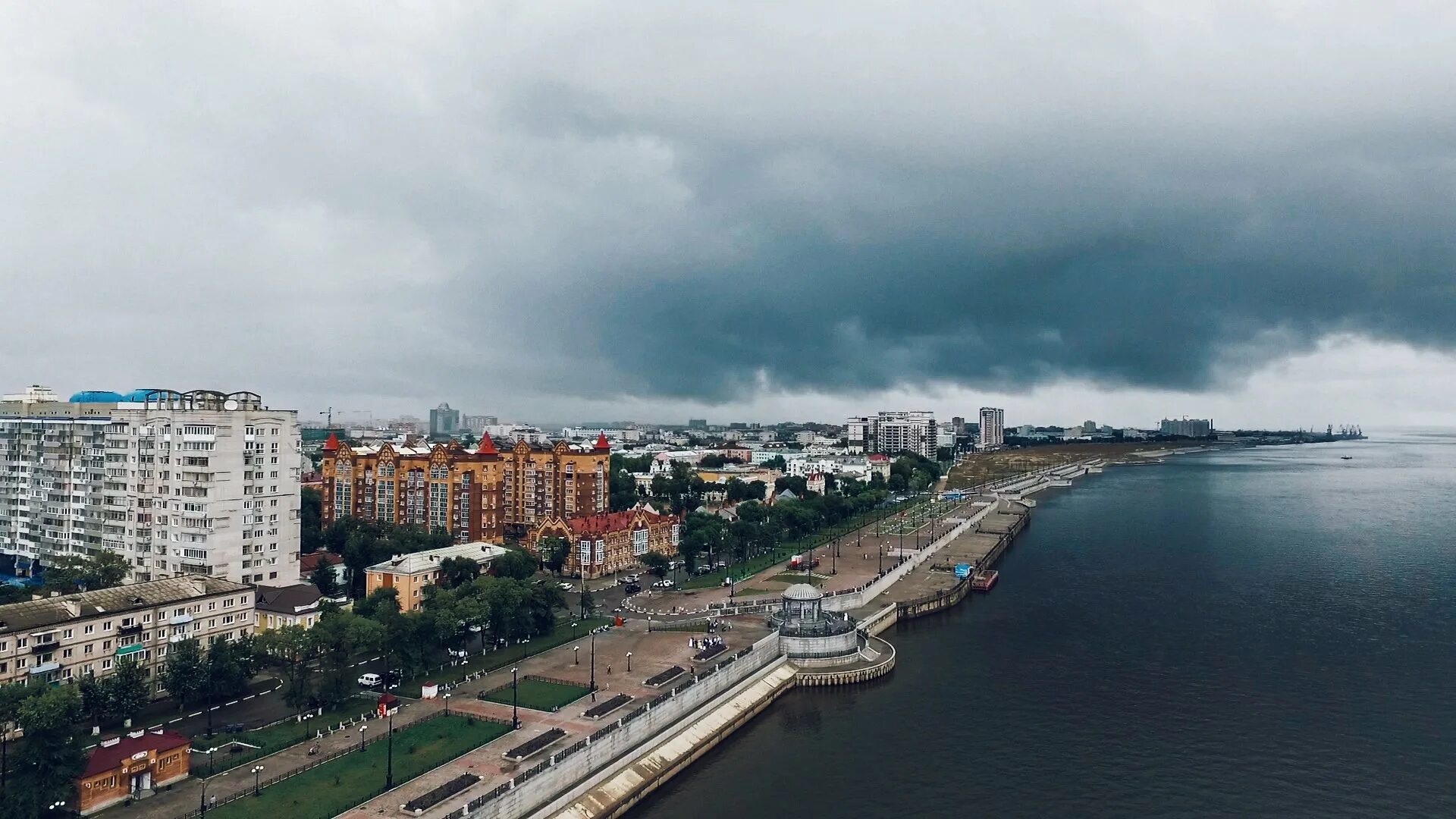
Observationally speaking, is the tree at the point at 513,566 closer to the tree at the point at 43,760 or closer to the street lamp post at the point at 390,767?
the street lamp post at the point at 390,767

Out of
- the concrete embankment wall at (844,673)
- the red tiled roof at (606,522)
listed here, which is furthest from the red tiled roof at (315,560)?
the concrete embankment wall at (844,673)

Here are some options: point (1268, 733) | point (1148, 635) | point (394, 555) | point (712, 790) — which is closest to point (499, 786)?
point (712, 790)

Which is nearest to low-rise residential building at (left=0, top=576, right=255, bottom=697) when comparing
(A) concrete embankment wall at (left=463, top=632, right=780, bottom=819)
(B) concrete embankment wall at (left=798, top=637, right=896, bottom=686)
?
(A) concrete embankment wall at (left=463, top=632, right=780, bottom=819)

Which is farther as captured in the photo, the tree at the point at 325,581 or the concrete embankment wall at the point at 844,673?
the tree at the point at 325,581

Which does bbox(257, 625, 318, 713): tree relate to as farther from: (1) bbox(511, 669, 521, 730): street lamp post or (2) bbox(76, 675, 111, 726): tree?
(1) bbox(511, 669, 521, 730): street lamp post

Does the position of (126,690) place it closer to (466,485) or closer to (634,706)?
(634,706)
